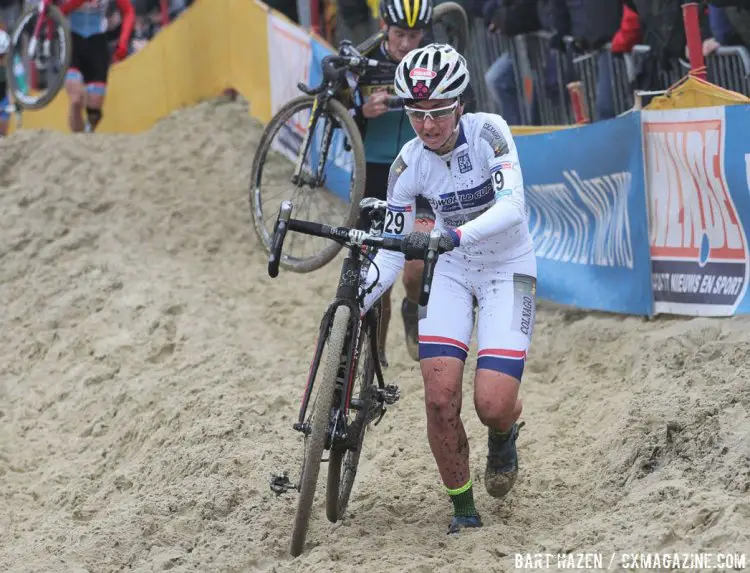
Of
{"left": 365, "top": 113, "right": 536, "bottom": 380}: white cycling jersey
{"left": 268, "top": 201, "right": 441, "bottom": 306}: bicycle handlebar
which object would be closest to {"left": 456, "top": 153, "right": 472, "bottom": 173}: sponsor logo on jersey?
{"left": 365, "top": 113, "right": 536, "bottom": 380}: white cycling jersey

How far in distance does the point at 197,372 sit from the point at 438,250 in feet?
12.1

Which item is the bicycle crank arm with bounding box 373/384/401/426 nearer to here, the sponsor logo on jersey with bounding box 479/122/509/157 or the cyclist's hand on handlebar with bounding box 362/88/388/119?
the sponsor logo on jersey with bounding box 479/122/509/157

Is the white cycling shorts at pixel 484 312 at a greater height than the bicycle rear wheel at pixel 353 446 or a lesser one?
greater

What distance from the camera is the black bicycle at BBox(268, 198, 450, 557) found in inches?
199

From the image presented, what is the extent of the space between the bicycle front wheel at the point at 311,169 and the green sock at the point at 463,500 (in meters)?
2.38

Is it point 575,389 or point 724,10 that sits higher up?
point 724,10

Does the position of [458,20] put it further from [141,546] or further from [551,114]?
[141,546]

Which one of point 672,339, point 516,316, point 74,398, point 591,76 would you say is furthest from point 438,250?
point 591,76

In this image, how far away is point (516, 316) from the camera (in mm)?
5422

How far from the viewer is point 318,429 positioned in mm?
5039

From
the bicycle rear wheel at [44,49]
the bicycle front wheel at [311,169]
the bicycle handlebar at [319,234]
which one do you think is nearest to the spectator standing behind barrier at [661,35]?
the bicycle front wheel at [311,169]

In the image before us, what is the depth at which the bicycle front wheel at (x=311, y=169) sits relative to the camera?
7.55m

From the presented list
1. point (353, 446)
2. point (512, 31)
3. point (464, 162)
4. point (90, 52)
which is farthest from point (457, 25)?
point (90, 52)

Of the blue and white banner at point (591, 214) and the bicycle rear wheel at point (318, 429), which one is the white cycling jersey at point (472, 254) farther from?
the blue and white banner at point (591, 214)
